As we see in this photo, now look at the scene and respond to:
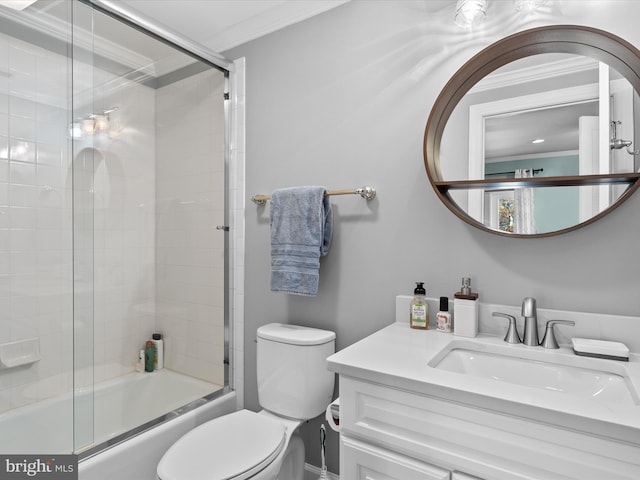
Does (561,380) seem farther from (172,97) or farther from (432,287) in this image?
(172,97)

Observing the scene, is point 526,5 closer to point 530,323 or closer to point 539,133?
point 539,133

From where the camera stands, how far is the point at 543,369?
44.6 inches

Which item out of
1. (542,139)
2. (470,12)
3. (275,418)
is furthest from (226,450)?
(470,12)

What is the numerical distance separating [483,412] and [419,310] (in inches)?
21.7

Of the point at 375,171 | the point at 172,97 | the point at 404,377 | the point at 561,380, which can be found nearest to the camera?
the point at 404,377

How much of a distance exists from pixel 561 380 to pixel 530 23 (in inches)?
45.5

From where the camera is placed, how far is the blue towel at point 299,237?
5.35 feet

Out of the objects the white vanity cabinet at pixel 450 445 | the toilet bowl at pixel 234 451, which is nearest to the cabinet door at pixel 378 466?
the white vanity cabinet at pixel 450 445

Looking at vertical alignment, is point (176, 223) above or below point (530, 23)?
below

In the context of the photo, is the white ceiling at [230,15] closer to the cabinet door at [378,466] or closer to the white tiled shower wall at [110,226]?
the white tiled shower wall at [110,226]

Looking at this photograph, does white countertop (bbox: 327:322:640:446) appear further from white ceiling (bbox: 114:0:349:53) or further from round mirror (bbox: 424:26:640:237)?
white ceiling (bbox: 114:0:349:53)

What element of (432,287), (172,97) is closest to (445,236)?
(432,287)

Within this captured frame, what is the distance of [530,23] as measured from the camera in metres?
1.31

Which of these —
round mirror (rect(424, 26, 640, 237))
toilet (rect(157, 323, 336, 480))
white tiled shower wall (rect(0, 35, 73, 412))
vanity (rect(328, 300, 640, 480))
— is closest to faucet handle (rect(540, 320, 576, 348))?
vanity (rect(328, 300, 640, 480))
